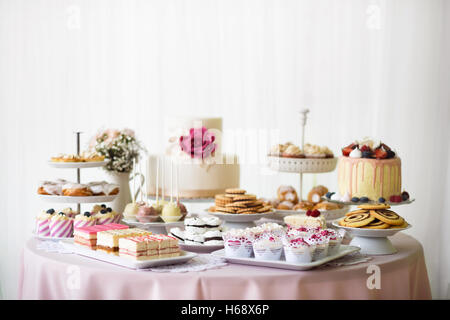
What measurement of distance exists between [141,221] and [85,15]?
304cm

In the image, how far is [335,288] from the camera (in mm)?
2561

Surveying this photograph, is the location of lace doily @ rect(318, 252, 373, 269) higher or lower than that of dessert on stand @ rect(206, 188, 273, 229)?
lower

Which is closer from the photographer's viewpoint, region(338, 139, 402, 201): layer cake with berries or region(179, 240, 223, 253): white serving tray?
region(179, 240, 223, 253): white serving tray

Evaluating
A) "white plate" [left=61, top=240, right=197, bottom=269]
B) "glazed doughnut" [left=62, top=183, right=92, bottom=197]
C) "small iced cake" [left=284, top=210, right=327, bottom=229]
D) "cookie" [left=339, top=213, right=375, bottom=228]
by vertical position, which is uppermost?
"glazed doughnut" [left=62, top=183, right=92, bottom=197]

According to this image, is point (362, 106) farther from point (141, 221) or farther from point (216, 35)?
point (141, 221)

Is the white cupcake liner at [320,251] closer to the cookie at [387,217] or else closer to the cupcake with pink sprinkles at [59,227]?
the cookie at [387,217]

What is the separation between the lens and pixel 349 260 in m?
2.83

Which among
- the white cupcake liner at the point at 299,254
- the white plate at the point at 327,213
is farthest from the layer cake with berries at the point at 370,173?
the white cupcake liner at the point at 299,254

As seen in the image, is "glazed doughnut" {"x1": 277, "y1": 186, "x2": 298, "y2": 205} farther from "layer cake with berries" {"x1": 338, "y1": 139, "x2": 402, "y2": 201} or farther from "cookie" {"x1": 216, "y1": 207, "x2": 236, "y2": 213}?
"cookie" {"x1": 216, "y1": 207, "x2": 236, "y2": 213}

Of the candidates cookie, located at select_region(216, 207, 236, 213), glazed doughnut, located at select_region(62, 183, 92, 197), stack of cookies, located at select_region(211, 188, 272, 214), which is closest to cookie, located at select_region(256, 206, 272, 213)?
stack of cookies, located at select_region(211, 188, 272, 214)

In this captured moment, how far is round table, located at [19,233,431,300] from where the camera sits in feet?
8.21

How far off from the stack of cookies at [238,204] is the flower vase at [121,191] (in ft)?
3.00
